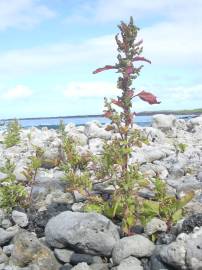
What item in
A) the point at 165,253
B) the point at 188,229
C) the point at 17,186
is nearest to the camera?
the point at 165,253

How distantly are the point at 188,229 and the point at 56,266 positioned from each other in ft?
6.25

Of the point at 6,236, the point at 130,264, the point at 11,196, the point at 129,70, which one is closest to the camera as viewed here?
the point at 130,264

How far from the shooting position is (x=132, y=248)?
7.64 meters

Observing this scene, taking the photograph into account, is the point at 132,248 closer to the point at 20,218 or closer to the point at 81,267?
the point at 81,267


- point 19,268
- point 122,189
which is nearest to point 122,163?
point 122,189

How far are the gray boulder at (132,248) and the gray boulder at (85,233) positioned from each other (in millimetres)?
221

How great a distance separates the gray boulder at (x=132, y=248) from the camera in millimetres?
7625

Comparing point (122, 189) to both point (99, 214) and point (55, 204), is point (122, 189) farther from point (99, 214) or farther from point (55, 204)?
point (55, 204)

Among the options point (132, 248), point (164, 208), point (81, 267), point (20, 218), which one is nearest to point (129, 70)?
point (164, 208)

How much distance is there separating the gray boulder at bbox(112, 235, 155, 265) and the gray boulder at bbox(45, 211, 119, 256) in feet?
0.72

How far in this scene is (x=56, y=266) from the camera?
315 inches

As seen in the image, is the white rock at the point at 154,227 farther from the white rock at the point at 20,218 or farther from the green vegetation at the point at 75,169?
the white rock at the point at 20,218

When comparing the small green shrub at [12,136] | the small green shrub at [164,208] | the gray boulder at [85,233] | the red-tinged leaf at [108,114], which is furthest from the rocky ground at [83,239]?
the small green shrub at [12,136]

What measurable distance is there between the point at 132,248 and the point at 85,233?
74cm
